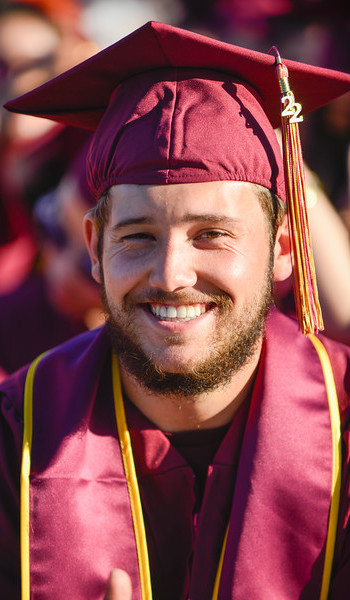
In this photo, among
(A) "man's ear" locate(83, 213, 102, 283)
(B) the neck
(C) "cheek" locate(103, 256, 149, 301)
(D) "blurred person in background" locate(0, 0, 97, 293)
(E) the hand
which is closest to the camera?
(E) the hand

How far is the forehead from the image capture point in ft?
5.92

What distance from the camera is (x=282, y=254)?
7.04 ft

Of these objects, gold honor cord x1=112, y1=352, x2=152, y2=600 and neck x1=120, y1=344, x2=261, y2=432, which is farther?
neck x1=120, y1=344, x2=261, y2=432

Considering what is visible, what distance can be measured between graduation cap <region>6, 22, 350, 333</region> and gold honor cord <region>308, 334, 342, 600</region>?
0.66 feet

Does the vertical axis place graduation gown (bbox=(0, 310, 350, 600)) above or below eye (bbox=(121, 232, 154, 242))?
below

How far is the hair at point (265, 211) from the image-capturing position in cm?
193

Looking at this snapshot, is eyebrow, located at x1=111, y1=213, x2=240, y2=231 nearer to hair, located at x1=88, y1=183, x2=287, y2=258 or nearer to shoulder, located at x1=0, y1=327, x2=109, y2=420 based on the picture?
hair, located at x1=88, y1=183, x2=287, y2=258

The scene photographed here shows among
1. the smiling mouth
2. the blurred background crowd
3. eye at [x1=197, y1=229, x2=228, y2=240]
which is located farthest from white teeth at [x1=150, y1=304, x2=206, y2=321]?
the blurred background crowd

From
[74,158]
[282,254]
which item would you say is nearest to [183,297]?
[282,254]

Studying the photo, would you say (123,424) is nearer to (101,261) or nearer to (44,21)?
(101,261)

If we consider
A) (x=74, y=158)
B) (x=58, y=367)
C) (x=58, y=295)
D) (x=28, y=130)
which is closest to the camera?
(x=58, y=367)

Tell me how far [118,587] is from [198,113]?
1150 millimetres

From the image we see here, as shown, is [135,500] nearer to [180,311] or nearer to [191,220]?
[180,311]

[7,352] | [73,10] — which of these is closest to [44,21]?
[73,10]
